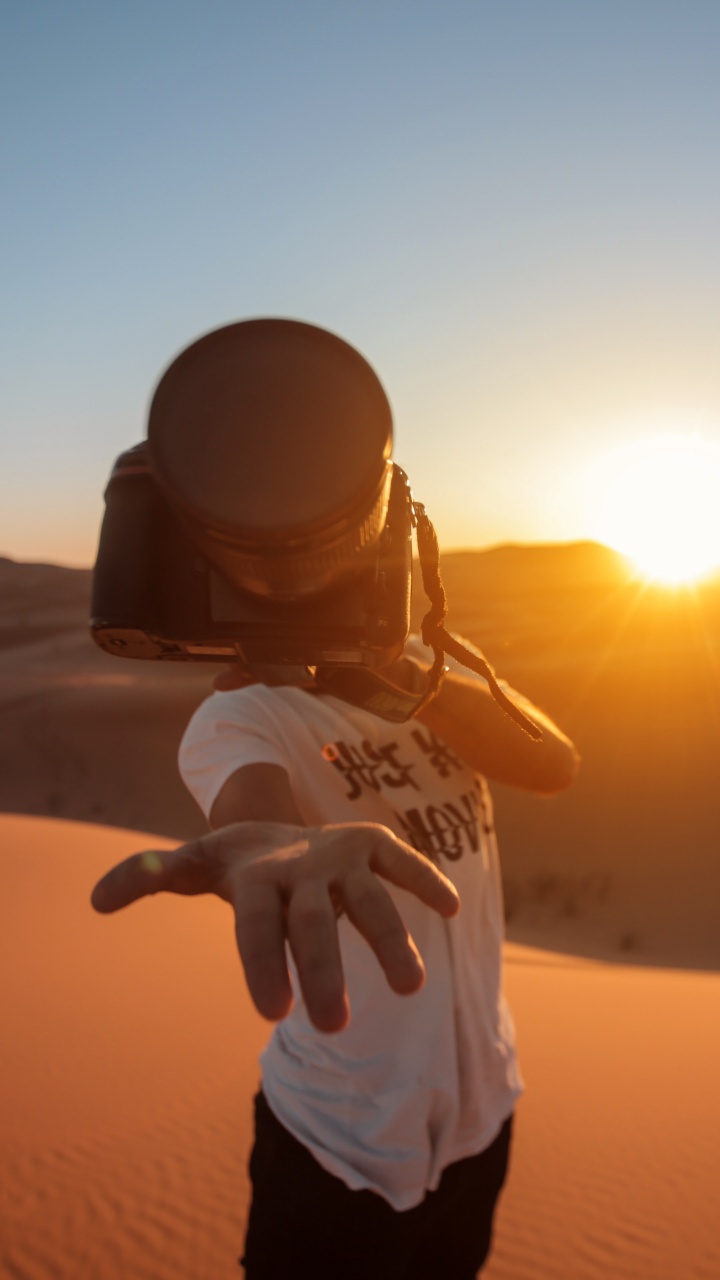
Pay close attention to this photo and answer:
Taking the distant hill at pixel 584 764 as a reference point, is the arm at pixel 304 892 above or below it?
above

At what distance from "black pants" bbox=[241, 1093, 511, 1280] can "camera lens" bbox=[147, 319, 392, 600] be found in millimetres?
1614

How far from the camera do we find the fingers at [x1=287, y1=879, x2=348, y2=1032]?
785mm

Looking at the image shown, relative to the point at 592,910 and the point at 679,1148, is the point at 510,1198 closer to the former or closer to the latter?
the point at 679,1148

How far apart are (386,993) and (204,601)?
1256 mm

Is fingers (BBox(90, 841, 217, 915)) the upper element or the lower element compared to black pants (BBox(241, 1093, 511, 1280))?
upper

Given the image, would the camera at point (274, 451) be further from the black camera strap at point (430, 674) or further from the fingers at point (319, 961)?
the fingers at point (319, 961)

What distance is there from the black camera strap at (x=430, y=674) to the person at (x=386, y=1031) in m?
0.20

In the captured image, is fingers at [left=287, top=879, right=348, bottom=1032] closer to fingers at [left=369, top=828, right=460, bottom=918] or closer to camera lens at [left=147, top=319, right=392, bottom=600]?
fingers at [left=369, top=828, right=460, bottom=918]

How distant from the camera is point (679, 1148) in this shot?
198 inches

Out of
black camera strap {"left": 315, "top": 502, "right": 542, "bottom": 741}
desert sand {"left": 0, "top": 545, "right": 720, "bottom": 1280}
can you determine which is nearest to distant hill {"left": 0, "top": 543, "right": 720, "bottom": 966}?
desert sand {"left": 0, "top": 545, "right": 720, "bottom": 1280}

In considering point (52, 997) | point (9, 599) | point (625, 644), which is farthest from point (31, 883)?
point (9, 599)

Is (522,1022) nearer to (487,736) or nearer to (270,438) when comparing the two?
(487,736)

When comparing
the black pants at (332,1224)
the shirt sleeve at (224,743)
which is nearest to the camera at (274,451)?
the shirt sleeve at (224,743)

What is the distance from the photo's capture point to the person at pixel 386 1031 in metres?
1.82
